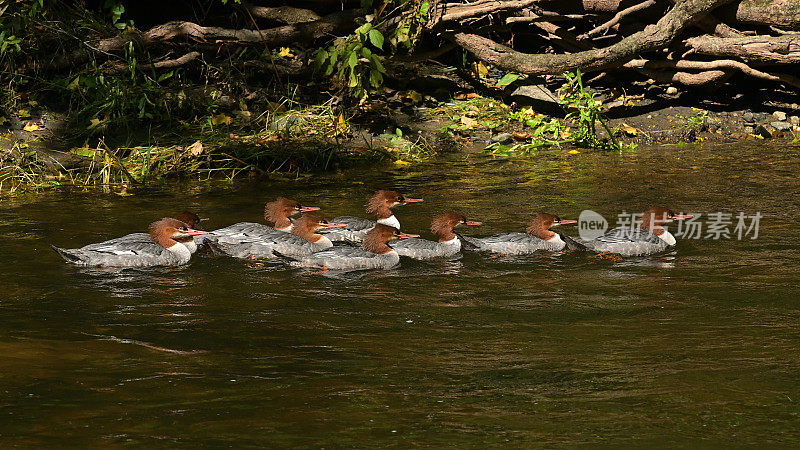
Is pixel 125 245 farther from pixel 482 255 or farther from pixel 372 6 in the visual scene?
pixel 372 6

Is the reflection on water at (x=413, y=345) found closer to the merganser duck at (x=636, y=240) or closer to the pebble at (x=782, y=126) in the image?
the merganser duck at (x=636, y=240)

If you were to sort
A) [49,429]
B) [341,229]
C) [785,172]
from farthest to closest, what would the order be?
1. [785,172]
2. [341,229]
3. [49,429]

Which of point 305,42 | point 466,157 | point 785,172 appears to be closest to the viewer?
point 785,172

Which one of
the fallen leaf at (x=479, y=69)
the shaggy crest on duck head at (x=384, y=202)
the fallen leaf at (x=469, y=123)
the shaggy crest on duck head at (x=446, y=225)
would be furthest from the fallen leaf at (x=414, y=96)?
the shaggy crest on duck head at (x=446, y=225)

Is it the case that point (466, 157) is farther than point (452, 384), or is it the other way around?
point (466, 157)

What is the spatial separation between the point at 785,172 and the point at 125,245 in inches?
280

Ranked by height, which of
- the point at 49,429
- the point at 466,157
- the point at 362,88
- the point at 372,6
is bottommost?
the point at 49,429

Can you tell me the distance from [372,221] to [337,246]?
0.93 meters

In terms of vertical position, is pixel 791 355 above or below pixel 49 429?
above

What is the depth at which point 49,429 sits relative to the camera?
4703 millimetres

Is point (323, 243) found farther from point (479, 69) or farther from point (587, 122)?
point (479, 69)

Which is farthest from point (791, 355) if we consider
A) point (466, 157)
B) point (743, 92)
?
point (743, 92)

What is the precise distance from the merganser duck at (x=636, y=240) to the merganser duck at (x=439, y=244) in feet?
3.55

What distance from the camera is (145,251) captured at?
797cm
